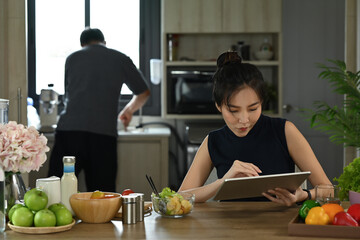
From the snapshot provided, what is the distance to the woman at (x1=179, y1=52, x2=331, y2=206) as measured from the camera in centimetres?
224

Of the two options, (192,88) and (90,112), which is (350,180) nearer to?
(90,112)

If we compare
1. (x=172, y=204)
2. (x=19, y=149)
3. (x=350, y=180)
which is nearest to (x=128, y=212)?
(x=172, y=204)

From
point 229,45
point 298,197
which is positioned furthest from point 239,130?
point 229,45

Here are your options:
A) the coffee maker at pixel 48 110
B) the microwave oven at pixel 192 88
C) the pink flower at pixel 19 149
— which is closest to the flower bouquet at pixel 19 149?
the pink flower at pixel 19 149

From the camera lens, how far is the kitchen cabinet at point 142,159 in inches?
195

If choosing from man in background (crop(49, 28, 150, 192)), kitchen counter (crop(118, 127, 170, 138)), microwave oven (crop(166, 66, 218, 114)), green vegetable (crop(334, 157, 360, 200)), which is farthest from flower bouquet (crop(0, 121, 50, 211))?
microwave oven (crop(166, 66, 218, 114))

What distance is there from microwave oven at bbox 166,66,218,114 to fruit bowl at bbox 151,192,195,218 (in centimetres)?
326

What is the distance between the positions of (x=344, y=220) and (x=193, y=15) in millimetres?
3713

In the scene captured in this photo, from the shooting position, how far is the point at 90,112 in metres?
4.30

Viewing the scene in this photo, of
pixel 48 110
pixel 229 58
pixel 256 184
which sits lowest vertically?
pixel 256 184

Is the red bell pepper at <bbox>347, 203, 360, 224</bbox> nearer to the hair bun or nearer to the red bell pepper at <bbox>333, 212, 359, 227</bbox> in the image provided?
the red bell pepper at <bbox>333, 212, 359, 227</bbox>

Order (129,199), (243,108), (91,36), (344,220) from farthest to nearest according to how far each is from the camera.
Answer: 1. (91,36)
2. (243,108)
3. (129,199)
4. (344,220)

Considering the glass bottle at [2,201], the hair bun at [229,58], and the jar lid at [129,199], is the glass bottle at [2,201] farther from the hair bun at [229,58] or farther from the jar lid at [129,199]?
the hair bun at [229,58]

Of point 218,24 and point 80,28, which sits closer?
point 218,24
